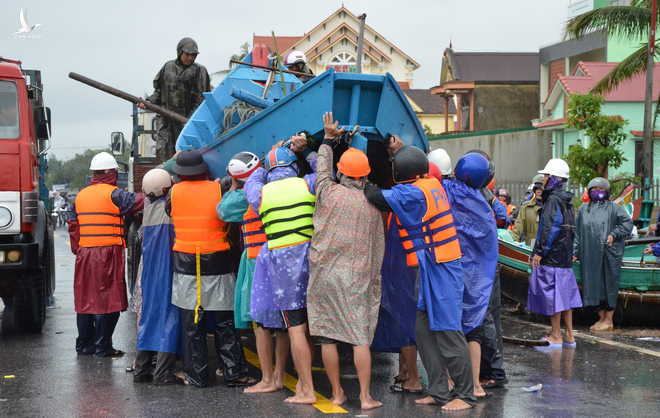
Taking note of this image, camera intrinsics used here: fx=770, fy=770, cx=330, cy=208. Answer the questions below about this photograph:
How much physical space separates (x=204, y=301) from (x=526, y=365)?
2.97m

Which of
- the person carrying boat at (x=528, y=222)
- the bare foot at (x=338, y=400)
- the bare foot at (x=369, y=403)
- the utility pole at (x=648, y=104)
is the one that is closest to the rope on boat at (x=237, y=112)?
the bare foot at (x=338, y=400)

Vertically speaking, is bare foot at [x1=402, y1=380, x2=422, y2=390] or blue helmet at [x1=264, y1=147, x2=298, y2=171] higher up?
blue helmet at [x1=264, y1=147, x2=298, y2=171]

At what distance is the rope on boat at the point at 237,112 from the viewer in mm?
8102

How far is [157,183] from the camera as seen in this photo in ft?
21.4

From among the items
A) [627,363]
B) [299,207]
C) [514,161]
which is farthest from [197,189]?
[514,161]

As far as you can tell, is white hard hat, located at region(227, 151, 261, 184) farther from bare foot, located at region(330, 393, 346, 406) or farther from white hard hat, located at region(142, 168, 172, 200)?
bare foot, located at region(330, 393, 346, 406)

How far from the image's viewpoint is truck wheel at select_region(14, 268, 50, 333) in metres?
8.10

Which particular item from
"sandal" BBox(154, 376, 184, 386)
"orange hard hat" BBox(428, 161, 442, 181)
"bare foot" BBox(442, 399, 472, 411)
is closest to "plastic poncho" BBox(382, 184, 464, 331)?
"bare foot" BBox(442, 399, 472, 411)

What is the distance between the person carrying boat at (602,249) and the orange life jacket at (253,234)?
449 centimetres

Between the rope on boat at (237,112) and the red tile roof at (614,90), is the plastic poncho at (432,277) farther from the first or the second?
the red tile roof at (614,90)

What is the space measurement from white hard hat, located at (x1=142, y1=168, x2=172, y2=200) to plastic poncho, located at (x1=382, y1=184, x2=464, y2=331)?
2.13 meters

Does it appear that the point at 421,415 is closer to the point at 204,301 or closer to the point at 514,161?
the point at 204,301

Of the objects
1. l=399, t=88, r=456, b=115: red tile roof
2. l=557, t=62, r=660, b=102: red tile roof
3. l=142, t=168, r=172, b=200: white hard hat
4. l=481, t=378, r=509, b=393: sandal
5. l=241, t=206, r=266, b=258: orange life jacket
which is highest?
l=399, t=88, r=456, b=115: red tile roof

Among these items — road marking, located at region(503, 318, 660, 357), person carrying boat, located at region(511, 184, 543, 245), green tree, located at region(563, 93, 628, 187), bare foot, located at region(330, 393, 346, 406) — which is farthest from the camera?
green tree, located at region(563, 93, 628, 187)
